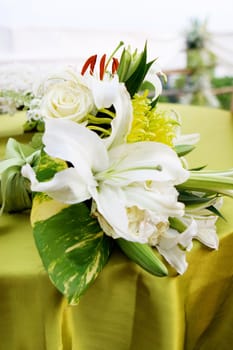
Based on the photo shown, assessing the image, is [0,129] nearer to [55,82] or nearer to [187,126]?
[187,126]

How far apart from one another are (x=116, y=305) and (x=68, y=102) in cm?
33

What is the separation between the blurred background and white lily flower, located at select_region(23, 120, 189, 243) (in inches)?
61.1

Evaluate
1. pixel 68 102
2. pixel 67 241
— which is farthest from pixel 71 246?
pixel 68 102

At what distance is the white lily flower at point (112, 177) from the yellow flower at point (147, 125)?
0.04m

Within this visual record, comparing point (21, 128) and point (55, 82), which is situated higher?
point (55, 82)

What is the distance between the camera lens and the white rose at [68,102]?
2.19ft

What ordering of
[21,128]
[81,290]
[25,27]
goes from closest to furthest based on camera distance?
[81,290] < [21,128] < [25,27]

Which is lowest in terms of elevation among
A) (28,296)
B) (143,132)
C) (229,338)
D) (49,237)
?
(229,338)

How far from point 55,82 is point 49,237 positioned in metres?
0.28

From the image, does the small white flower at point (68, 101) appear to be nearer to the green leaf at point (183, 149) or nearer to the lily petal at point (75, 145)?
the lily petal at point (75, 145)

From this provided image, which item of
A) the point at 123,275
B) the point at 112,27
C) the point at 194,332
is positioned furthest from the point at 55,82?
the point at 112,27

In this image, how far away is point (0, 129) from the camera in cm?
146

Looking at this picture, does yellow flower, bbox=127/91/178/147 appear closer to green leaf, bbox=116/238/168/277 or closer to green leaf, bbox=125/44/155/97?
green leaf, bbox=125/44/155/97

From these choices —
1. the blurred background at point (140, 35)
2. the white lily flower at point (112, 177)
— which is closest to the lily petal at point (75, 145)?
the white lily flower at point (112, 177)
